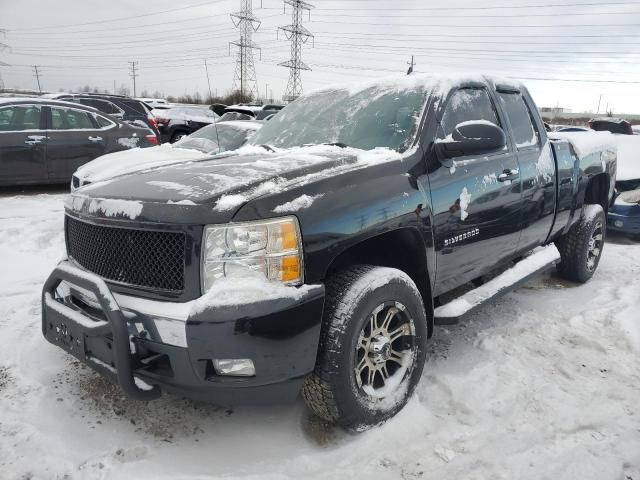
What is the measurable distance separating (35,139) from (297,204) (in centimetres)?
712

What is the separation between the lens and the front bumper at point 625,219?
22.7 ft

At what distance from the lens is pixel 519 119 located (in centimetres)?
399

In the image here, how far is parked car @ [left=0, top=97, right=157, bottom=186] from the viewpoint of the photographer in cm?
749

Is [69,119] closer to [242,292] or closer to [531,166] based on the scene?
[531,166]

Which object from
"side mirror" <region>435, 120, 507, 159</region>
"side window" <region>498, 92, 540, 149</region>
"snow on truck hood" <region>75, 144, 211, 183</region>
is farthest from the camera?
"snow on truck hood" <region>75, 144, 211, 183</region>

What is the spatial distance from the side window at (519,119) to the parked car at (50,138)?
6.67m

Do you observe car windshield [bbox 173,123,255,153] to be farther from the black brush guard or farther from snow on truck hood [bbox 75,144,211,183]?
the black brush guard

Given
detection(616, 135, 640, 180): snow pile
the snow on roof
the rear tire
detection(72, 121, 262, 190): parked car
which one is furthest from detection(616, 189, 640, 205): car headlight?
detection(72, 121, 262, 190): parked car

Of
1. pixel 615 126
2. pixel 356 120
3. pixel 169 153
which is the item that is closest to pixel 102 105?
pixel 169 153

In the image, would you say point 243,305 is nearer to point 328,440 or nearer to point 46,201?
point 328,440

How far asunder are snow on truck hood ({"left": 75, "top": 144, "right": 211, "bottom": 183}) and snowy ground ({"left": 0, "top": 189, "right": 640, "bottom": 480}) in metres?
2.61

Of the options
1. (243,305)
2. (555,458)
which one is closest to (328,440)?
(243,305)

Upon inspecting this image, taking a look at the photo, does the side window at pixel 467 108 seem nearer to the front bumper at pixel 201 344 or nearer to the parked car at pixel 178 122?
the front bumper at pixel 201 344

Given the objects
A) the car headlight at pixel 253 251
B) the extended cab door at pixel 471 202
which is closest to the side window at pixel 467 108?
the extended cab door at pixel 471 202
